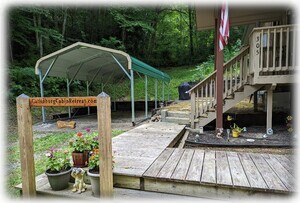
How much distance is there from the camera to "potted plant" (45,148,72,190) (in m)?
2.24

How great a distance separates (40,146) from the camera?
4508 mm

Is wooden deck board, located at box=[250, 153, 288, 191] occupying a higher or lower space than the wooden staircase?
lower

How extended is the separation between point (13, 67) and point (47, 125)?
15.6 feet

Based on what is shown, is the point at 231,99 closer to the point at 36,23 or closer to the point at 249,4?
the point at 249,4

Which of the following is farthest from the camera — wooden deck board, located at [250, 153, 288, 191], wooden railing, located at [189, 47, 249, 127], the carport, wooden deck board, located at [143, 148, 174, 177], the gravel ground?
the carport

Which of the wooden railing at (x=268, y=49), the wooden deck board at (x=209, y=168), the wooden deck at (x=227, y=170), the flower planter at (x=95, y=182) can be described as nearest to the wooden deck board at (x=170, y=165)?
the wooden deck at (x=227, y=170)

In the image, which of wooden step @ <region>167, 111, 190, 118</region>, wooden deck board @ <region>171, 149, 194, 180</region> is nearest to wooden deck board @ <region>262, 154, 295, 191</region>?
wooden deck board @ <region>171, 149, 194, 180</region>

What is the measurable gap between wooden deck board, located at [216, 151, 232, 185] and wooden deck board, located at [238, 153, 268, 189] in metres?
0.21

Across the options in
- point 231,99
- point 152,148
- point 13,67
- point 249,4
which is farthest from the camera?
point 13,67

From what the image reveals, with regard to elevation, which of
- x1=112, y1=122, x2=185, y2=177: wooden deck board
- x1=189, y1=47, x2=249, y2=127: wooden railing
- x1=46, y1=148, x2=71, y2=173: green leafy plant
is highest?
x1=189, y1=47, x2=249, y2=127: wooden railing

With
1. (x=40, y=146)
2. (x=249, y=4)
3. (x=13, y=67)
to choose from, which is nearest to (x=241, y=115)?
(x=249, y=4)

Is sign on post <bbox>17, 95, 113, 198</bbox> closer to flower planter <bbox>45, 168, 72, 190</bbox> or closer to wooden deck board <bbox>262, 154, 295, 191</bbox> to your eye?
flower planter <bbox>45, 168, 72, 190</bbox>

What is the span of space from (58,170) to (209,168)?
182cm

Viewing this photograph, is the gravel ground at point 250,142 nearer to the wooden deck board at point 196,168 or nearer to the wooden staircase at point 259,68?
the wooden staircase at point 259,68
